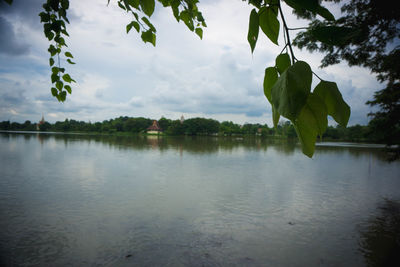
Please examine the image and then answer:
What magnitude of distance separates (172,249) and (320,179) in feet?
38.4

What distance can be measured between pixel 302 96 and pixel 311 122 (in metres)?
0.06

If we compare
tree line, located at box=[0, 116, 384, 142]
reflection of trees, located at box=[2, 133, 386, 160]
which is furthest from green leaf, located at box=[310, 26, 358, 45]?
tree line, located at box=[0, 116, 384, 142]

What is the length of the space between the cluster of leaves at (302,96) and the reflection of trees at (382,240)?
6584 mm

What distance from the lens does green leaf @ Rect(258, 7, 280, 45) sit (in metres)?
0.41

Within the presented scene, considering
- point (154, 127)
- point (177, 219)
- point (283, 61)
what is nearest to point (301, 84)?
point (283, 61)

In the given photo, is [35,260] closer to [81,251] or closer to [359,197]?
[81,251]

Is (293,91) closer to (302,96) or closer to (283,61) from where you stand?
(302,96)

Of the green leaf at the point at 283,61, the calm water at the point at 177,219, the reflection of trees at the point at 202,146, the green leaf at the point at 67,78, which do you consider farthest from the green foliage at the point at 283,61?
the reflection of trees at the point at 202,146

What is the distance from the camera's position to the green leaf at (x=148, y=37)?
1.21 meters

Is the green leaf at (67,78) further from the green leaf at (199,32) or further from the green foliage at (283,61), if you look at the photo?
the green foliage at (283,61)

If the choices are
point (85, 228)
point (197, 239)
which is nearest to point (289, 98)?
point (197, 239)

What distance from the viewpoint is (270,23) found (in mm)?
417

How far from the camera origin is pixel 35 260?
4.57m

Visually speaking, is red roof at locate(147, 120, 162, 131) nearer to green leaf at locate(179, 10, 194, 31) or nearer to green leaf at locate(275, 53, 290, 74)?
green leaf at locate(179, 10, 194, 31)
